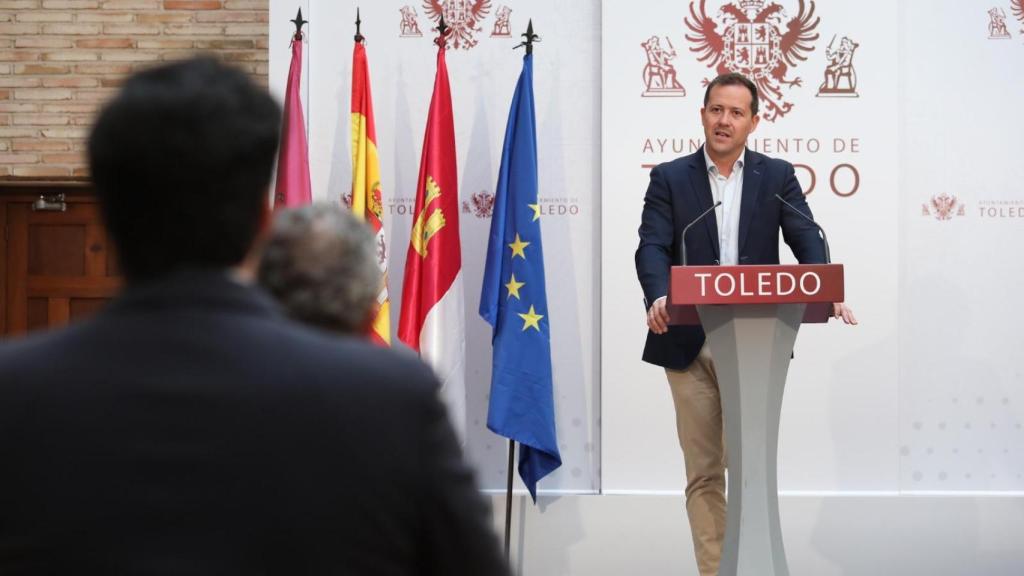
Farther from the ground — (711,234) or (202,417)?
(711,234)

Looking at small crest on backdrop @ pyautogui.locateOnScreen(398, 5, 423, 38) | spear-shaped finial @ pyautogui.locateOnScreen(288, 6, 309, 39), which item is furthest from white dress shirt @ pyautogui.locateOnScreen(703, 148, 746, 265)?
spear-shaped finial @ pyautogui.locateOnScreen(288, 6, 309, 39)

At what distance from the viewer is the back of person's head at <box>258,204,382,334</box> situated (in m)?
1.31

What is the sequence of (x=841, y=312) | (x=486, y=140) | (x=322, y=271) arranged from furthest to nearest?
1. (x=486, y=140)
2. (x=841, y=312)
3. (x=322, y=271)

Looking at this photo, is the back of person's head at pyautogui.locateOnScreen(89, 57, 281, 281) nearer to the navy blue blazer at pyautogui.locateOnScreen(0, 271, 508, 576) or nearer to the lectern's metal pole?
the navy blue blazer at pyautogui.locateOnScreen(0, 271, 508, 576)

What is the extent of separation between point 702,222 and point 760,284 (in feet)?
2.89

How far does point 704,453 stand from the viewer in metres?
4.11

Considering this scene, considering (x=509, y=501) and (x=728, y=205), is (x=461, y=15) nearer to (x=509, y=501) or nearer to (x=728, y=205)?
(x=728, y=205)

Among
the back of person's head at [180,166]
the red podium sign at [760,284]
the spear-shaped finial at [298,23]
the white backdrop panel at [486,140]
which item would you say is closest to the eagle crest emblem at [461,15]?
the white backdrop panel at [486,140]

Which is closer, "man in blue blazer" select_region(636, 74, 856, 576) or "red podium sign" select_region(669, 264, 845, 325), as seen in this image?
"red podium sign" select_region(669, 264, 845, 325)

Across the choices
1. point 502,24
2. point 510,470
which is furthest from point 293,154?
point 510,470

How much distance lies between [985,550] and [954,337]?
93 cm

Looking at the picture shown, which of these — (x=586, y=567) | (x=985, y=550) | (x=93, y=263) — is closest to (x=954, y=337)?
(x=985, y=550)

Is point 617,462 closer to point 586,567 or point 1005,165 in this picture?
point 586,567

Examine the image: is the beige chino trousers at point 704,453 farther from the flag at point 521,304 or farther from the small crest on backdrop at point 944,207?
the small crest on backdrop at point 944,207
